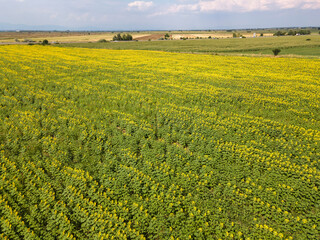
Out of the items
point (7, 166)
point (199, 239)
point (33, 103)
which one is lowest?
point (199, 239)

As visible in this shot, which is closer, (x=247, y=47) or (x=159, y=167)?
(x=159, y=167)

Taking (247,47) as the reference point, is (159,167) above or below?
below

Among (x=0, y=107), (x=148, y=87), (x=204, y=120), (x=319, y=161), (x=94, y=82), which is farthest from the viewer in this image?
(x=94, y=82)

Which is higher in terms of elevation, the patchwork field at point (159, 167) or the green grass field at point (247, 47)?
the green grass field at point (247, 47)

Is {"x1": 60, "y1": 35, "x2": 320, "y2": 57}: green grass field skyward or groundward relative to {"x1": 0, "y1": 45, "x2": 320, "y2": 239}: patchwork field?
skyward

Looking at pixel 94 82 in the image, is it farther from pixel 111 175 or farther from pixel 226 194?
pixel 226 194

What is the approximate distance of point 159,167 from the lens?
7984 mm

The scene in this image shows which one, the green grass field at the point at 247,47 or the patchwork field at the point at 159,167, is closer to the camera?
the patchwork field at the point at 159,167

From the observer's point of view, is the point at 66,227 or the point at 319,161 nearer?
the point at 66,227

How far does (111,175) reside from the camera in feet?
24.7

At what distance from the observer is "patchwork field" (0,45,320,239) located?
550cm

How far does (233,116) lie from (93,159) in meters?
9.24

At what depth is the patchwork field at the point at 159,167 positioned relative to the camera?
18.0ft

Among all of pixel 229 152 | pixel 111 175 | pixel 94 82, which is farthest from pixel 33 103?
pixel 229 152
